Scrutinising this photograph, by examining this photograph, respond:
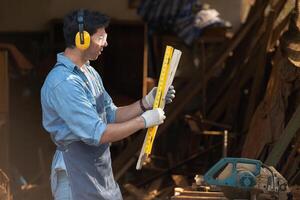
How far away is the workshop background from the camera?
19.1 feet

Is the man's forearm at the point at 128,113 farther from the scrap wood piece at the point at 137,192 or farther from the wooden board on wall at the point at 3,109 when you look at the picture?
the scrap wood piece at the point at 137,192

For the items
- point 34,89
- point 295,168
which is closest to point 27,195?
point 34,89

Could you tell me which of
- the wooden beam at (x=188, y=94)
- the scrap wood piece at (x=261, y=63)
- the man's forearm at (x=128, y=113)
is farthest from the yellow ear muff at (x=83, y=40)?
the scrap wood piece at (x=261, y=63)

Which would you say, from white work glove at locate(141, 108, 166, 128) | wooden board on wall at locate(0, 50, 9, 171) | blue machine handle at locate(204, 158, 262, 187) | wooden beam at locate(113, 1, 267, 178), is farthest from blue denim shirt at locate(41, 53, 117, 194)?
wooden beam at locate(113, 1, 267, 178)

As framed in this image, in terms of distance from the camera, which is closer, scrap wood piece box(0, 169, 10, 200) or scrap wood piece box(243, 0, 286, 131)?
scrap wood piece box(0, 169, 10, 200)

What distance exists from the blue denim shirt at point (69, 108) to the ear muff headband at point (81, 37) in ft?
0.40

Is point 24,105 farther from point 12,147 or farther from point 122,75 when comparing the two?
point 122,75

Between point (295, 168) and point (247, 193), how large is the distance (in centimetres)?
165

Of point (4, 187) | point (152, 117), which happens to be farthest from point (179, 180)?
point (152, 117)

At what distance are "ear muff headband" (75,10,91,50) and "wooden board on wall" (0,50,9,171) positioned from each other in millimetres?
1845

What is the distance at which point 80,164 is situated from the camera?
12.4 feet

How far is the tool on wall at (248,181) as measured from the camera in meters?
3.79

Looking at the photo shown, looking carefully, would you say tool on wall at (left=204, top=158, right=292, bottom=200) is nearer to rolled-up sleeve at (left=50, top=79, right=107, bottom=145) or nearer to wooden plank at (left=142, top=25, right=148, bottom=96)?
rolled-up sleeve at (left=50, top=79, right=107, bottom=145)

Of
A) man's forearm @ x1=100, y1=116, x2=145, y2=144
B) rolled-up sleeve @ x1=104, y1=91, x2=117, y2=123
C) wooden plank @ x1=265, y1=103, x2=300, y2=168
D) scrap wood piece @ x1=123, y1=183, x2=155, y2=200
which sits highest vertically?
man's forearm @ x1=100, y1=116, x2=145, y2=144
